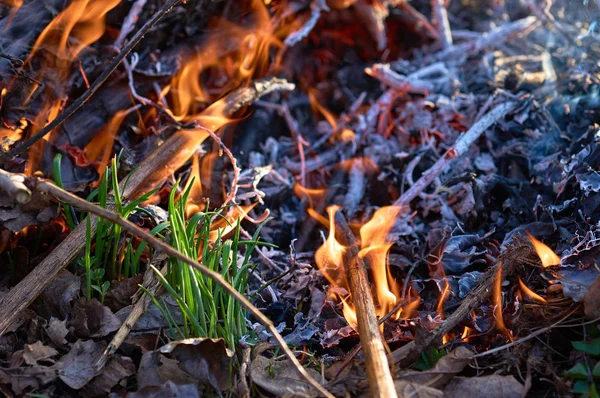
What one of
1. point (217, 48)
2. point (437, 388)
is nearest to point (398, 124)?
point (217, 48)

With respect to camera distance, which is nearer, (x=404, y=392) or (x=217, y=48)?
(x=404, y=392)

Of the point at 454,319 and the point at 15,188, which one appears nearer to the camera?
the point at 15,188

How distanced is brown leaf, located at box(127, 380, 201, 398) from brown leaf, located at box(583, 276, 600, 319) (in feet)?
4.03

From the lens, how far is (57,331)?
1.75 metres

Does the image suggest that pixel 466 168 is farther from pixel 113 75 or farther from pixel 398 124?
pixel 113 75

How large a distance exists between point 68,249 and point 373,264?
3.97ft

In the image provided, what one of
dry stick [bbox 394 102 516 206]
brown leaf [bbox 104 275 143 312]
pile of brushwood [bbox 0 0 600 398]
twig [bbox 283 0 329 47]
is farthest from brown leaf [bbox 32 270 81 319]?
twig [bbox 283 0 329 47]

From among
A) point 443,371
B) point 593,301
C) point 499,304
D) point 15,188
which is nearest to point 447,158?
point 499,304

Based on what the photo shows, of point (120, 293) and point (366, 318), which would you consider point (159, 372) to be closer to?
point (120, 293)

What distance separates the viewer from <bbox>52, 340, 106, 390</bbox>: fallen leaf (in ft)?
5.29

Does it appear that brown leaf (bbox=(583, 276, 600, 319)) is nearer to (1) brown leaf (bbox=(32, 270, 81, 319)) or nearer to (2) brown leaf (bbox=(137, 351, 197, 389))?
(2) brown leaf (bbox=(137, 351, 197, 389))

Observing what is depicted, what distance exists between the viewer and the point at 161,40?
2910 mm

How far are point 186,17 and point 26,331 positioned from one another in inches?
72.9

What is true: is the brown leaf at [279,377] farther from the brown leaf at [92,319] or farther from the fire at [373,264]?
the brown leaf at [92,319]
